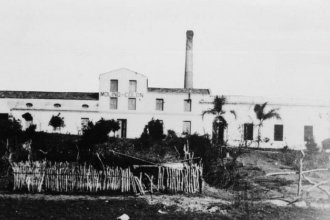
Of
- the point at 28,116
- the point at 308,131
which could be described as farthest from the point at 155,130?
the point at 308,131

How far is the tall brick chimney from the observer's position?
131 ft

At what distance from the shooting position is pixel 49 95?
38406 millimetres

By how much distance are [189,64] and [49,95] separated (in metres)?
13.9

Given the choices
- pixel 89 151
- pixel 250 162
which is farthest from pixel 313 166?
pixel 89 151

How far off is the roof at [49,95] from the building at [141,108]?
189 millimetres

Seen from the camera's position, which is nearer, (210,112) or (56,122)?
(56,122)

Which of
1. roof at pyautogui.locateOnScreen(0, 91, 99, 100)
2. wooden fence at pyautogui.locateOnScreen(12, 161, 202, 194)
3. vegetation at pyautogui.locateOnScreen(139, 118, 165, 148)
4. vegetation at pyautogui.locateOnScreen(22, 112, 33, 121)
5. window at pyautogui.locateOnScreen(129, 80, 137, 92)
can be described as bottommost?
wooden fence at pyautogui.locateOnScreen(12, 161, 202, 194)

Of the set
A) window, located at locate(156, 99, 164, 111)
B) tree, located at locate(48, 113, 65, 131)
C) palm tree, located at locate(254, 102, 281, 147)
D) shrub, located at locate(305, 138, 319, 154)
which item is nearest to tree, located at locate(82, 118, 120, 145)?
tree, located at locate(48, 113, 65, 131)

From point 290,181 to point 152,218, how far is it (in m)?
10.6

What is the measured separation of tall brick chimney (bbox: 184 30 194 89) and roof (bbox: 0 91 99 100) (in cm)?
900

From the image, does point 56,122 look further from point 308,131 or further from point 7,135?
point 308,131

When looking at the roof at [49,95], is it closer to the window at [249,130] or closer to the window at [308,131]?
the window at [249,130]

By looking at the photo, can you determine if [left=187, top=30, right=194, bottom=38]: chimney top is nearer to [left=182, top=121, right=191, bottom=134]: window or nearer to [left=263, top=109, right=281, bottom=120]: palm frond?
[left=182, top=121, right=191, bottom=134]: window

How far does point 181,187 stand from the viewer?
15.1m
